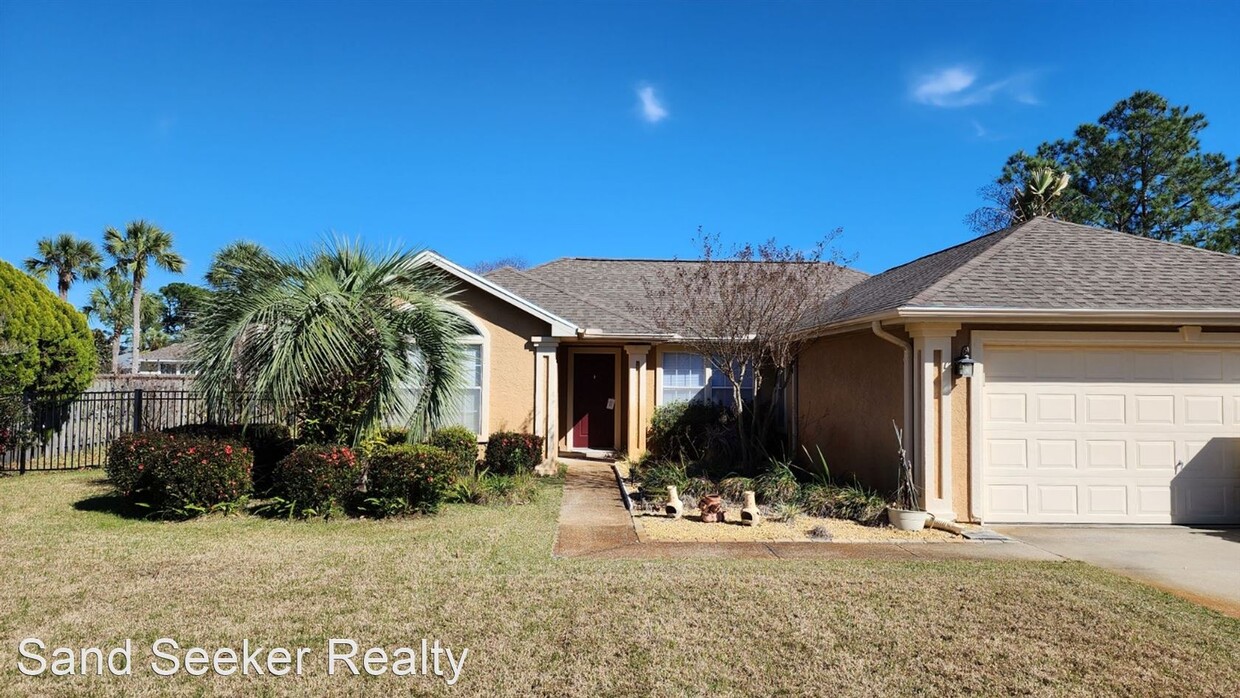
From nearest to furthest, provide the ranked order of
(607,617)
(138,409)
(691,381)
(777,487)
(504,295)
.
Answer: (607,617) < (777,487) < (504,295) < (138,409) < (691,381)

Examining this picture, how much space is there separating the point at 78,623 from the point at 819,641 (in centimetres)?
549

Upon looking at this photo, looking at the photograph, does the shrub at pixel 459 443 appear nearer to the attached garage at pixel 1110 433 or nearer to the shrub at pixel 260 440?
the shrub at pixel 260 440

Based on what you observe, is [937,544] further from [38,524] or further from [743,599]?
[38,524]

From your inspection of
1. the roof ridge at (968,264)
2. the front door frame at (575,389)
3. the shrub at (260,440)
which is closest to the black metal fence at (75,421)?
the shrub at (260,440)

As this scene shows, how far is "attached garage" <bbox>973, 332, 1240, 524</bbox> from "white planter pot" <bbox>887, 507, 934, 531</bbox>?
3.27 feet

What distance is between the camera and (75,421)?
14773 mm

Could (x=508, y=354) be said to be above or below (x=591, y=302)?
below

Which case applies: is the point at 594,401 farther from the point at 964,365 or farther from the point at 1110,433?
the point at 1110,433

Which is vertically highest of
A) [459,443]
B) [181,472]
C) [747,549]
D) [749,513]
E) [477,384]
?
[477,384]

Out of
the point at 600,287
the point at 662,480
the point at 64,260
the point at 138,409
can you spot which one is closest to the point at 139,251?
the point at 64,260

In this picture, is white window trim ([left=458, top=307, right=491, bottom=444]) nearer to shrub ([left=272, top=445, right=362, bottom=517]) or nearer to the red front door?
the red front door

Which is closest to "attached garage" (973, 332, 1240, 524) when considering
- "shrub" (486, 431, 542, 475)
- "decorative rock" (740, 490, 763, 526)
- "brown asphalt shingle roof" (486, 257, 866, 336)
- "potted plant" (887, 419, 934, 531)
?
"potted plant" (887, 419, 934, 531)

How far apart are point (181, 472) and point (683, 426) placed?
29.9 ft

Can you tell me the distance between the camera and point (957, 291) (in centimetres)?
870
